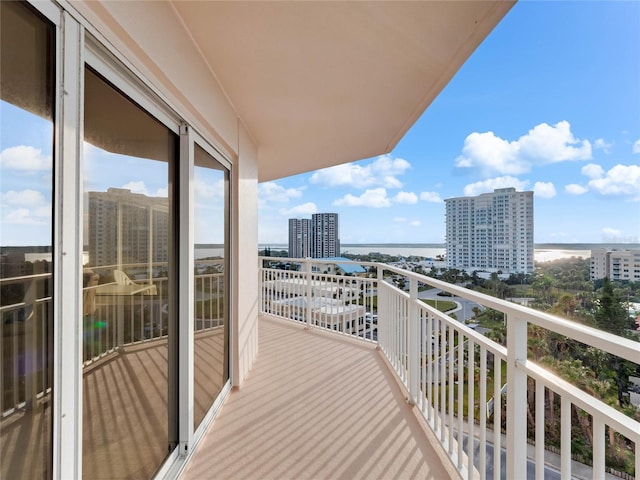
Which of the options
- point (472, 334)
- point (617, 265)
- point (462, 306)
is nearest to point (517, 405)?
point (472, 334)

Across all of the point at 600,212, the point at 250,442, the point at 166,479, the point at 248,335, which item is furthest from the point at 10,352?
the point at 600,212

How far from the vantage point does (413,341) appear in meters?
2.39

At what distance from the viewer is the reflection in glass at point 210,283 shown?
6.67 feet

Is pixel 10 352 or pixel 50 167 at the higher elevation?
pixel 50 167

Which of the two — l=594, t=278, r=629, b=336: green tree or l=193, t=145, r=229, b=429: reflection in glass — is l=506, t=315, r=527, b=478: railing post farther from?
l=193, t=145, r=229, b=429: reflection in glass

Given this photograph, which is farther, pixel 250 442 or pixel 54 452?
pixel 250 442

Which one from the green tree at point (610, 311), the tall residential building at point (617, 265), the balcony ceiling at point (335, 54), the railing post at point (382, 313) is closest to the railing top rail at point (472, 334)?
Answer: the green tree at point (610, 311)

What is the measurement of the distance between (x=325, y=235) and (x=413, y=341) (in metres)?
5.80

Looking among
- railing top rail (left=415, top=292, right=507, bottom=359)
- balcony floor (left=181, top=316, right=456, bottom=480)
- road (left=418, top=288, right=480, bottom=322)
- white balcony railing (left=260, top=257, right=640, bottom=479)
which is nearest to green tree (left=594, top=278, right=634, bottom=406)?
white balcony railing (left=260, top=257, right=640, bottom=479)

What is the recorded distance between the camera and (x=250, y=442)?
2.01 m

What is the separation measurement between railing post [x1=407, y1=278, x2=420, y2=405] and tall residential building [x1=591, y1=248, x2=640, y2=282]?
1061 mm

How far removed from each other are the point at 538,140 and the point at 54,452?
48.3 feet

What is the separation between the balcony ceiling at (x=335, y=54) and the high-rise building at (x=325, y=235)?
4337 millimetres

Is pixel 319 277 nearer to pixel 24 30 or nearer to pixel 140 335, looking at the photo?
pixel 140 335
